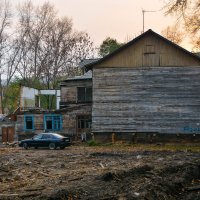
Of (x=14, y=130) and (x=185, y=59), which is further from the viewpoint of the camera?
(x=14, y=130)

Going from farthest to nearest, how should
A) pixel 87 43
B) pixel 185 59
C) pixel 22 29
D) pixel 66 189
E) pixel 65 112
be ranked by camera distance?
pixel 87 43
pixel 22 29
pixel 65 112
pixel 185 59
pixel 66 189

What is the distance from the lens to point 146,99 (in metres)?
36.8

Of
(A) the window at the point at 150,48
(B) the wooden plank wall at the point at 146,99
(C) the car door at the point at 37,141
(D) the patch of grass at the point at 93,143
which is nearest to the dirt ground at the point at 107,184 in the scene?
(C) the car door at the point at 37,141

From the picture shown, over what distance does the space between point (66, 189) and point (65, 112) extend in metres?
28.6

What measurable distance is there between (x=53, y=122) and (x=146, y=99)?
1019 centimetres

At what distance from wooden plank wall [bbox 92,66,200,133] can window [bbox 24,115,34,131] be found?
8122mm

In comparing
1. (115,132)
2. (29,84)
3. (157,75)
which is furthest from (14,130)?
(29,84)

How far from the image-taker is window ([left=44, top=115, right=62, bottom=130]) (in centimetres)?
4231

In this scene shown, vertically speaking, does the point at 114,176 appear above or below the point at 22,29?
below

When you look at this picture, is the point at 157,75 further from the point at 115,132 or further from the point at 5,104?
the point at 5,104

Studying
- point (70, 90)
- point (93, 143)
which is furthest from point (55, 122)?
point (93, 143)

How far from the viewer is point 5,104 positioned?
80062 millimetres

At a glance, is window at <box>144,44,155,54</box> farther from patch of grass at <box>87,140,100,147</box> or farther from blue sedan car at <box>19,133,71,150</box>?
blue sedan car at <box>19,133,71,150</box>

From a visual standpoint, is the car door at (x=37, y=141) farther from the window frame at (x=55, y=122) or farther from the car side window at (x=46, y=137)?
the window frame at (x=55, y=122)
